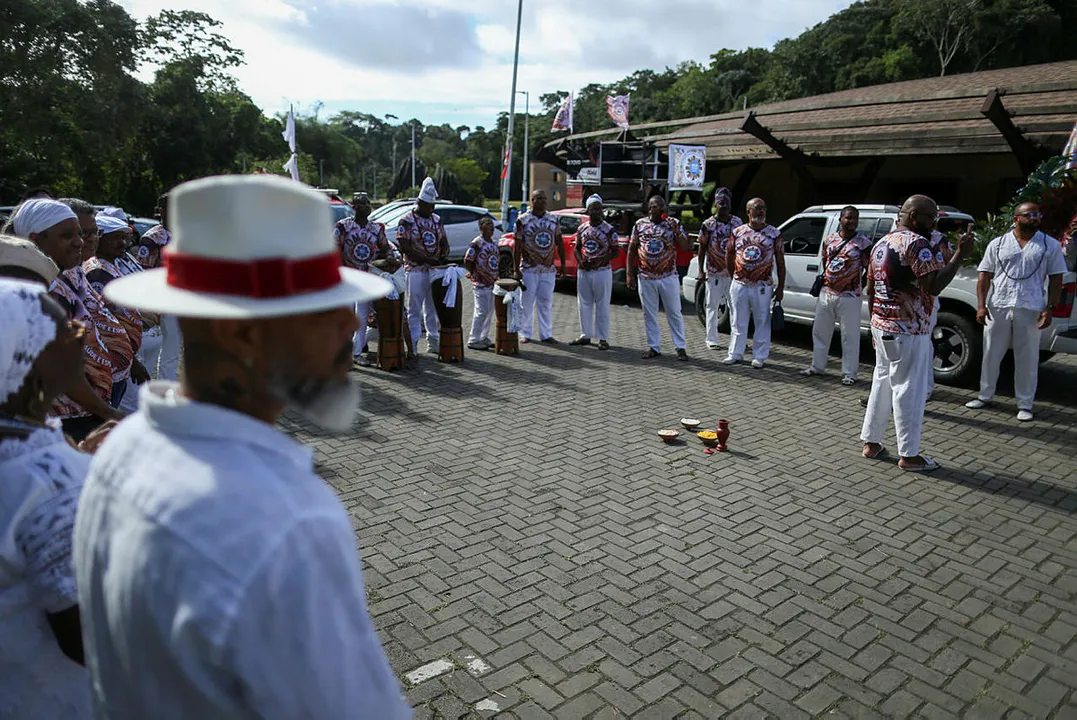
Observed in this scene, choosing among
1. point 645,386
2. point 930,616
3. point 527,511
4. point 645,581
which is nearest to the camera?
point 930,616

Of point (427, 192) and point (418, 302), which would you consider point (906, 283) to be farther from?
point (418, 302)

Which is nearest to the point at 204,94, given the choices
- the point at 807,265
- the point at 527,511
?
the point at 807,265

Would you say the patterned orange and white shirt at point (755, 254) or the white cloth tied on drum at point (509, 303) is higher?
the patterned orange and white shirt at point (755, 254)

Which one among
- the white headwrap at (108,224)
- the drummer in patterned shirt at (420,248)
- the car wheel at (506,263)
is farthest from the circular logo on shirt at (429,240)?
the car wheel at (506,263)

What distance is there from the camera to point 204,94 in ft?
93.8

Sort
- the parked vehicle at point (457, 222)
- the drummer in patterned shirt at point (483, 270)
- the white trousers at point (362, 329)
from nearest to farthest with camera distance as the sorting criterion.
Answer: the white trousers at point (362, 329) < the drummer in patterned shirt at point (483, 270) < the parked vehicle at point (457, 222)

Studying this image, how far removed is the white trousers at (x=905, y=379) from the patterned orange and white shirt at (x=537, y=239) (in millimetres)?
5273

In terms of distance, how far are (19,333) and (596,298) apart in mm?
8755

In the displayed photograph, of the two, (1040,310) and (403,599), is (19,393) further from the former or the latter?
(1040,310)

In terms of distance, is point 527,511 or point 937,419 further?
point 937,419

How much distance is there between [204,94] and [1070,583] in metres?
31.2

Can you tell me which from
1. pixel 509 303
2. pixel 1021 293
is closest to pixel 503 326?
pixel 509 303

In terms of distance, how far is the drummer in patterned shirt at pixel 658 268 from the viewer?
9.62 metres

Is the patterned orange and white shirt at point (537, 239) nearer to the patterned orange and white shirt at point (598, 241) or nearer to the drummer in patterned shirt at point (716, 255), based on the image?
the patterned orange and white shirt at point (598, 241)
